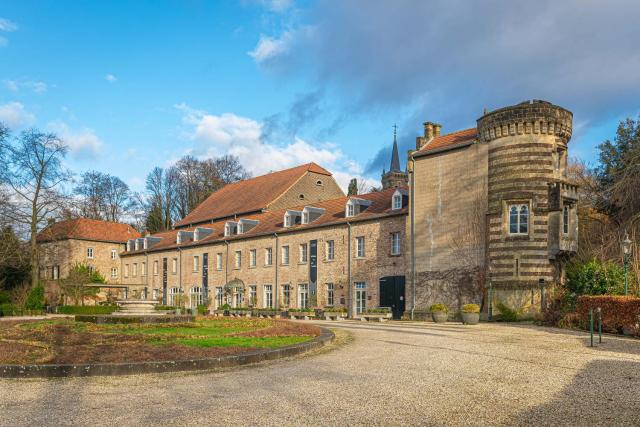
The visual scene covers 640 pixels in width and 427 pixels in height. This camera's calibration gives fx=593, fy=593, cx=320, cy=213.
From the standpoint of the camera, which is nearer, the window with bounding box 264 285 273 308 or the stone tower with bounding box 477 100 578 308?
the stone tower with bounding box 477 100 578 308

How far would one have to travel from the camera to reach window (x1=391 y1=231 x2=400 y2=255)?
110 feet

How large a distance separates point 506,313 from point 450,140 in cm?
1028

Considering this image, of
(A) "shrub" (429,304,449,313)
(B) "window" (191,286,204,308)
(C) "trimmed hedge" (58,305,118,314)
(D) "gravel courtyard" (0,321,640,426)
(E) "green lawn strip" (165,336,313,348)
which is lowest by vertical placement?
(C) "trimmed hedge" (58,305,118,314)

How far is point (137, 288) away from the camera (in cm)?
5609

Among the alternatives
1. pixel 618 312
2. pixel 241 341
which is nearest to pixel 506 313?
pixel 618 312

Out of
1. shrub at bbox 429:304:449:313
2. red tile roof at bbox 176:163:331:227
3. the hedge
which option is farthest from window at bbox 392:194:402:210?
red tile roof at bbox 176:163:331:227

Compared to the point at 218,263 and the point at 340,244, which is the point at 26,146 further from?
the point at 340,244

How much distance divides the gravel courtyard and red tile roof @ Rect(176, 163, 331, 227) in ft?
121

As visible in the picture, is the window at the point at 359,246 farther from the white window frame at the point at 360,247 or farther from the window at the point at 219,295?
the window at the point at 219,295

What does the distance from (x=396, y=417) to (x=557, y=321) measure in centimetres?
1803

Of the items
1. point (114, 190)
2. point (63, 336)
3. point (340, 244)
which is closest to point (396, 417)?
point (63, 336)

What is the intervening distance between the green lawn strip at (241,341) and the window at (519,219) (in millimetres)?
14928

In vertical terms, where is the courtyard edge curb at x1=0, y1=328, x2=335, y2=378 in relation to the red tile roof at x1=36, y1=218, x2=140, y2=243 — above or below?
below

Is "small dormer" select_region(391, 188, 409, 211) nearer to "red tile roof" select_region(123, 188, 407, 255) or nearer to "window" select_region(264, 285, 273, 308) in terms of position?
"red tile roof" select_region(123, 188, 407, 255)
